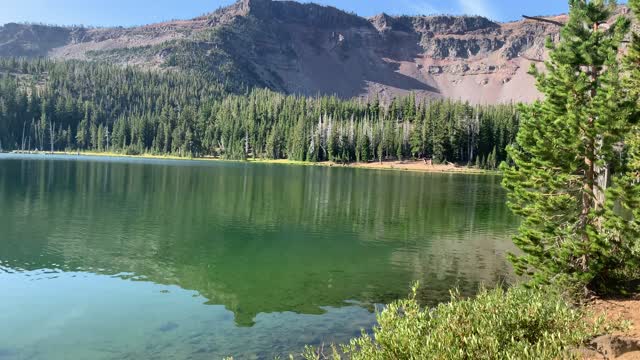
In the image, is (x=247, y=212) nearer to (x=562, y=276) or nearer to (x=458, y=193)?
(x=562, y=276)

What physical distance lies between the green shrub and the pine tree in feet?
26.5

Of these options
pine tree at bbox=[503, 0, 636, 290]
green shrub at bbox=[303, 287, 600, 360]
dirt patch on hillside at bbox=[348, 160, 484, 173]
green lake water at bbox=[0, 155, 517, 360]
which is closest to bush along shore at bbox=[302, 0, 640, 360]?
pine tree at bbox=[503, 0, 636, 290]

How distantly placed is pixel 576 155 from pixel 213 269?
71.2 feet

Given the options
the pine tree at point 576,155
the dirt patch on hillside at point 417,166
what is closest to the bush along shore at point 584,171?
the pine tree at point 576,155

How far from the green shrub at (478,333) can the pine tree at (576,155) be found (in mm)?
8086

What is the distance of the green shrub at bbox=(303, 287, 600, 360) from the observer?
1094cm

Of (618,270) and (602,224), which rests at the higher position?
(602,224)

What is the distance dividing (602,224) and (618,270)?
3.25 m

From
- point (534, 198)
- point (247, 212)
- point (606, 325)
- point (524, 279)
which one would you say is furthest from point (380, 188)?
point (606, 325)

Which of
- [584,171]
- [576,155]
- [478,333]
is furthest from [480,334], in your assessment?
[584,171]

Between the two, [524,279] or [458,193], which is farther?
[458,193]

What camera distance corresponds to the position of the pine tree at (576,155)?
2123cm

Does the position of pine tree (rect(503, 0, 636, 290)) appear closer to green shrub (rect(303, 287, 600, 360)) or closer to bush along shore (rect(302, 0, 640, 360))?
bush along shore (rect(302, 0, 640, 360))

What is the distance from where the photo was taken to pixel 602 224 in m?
21.6
